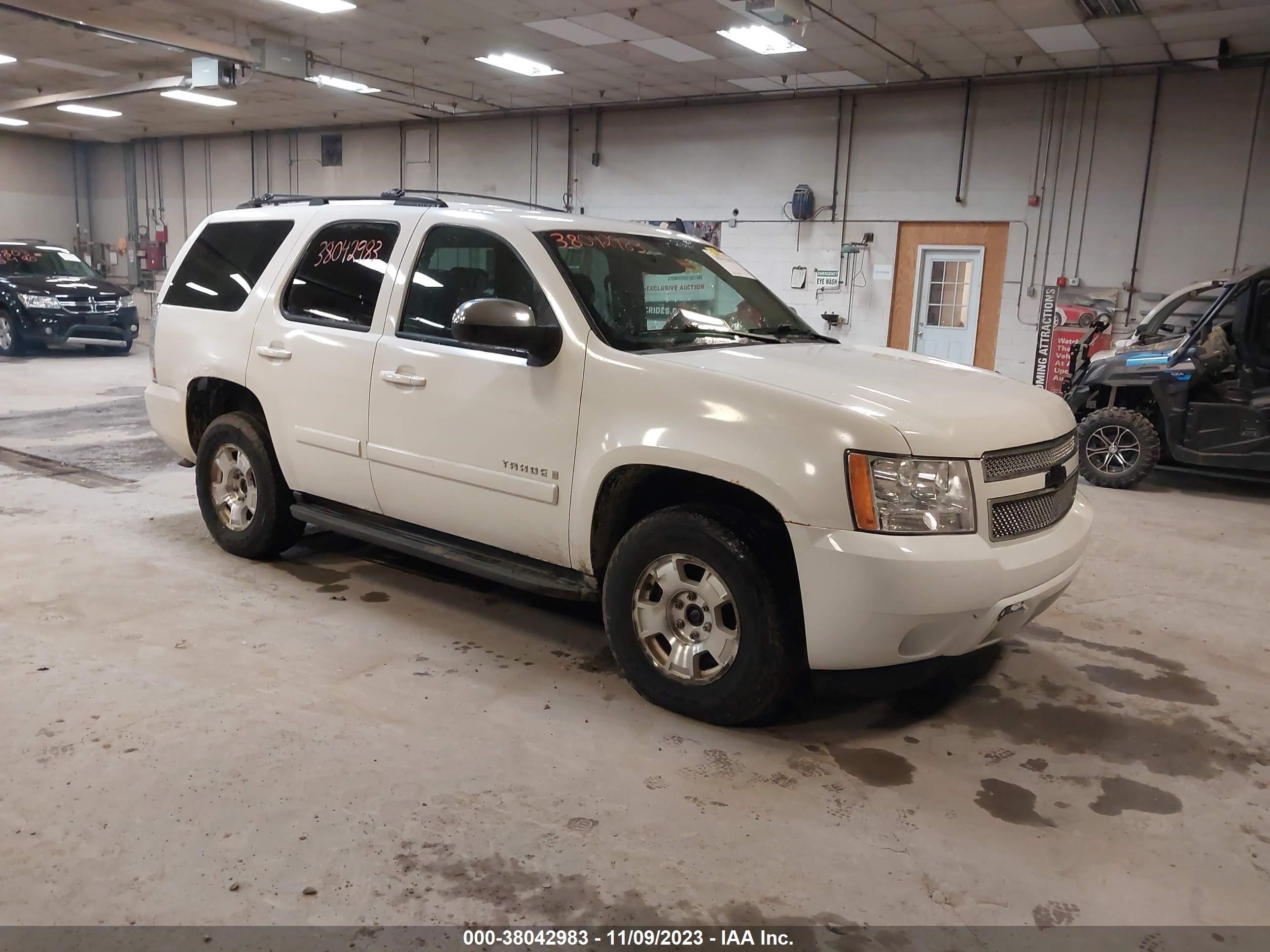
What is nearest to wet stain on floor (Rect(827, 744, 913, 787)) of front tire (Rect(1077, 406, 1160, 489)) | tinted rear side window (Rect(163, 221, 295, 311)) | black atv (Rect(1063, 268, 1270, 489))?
tinted rear side window (Rect(163, 221, 295, 311))

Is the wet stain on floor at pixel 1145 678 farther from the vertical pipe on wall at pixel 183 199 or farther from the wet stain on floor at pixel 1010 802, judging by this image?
the vertical pipe on wall at pixel 183 199

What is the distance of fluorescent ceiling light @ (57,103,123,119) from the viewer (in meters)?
17.7

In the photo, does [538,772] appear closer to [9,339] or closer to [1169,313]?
[1169,313]

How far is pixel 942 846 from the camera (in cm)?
263

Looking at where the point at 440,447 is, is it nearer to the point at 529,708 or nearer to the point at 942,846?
the point at 529,708

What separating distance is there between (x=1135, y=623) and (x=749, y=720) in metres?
Answer: 2.40

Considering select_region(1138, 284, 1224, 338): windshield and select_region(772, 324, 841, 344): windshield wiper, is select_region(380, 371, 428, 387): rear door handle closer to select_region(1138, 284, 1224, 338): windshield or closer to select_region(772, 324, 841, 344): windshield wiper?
select_region(772, 324, 841, 344): windshield wiper

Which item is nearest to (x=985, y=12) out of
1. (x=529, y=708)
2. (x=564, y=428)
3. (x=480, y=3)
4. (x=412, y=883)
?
(x=480, y=3)

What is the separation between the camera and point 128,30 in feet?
38.2

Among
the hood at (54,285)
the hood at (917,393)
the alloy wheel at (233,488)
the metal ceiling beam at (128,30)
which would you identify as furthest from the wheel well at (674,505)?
the hood at (54,285)

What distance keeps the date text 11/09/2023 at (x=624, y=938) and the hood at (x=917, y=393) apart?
143cm

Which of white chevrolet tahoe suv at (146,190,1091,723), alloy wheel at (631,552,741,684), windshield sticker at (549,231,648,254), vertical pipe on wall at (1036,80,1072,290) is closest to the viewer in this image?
white chevrolet tahoe suv at (146,190,1091,723)

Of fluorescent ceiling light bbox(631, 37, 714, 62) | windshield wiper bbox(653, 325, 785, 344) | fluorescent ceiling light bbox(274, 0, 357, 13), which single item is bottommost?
windshield wiper bbox(653, 325, 785, 344)

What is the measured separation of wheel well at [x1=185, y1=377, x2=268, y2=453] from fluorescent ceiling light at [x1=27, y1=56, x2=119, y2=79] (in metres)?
12.2
